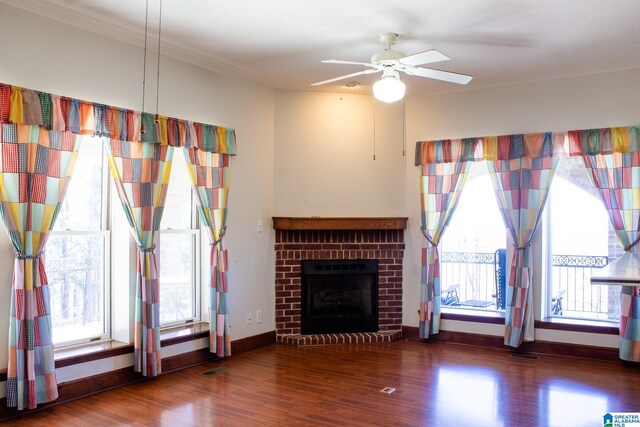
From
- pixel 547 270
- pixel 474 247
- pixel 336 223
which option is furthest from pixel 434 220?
pixel 547 270

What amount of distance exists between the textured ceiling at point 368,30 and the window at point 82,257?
3.49ft

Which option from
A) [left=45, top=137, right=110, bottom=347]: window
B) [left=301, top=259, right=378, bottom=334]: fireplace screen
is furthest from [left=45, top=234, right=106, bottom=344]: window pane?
[left=301, top=259, right=378, bottom=334]: fireplace screen

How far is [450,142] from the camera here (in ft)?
18.6

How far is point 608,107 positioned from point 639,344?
7.22 feet

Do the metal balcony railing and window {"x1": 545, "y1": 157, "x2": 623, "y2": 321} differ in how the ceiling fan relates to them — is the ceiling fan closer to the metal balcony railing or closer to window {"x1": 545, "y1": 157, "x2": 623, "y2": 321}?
window {"x1": 545, "y1": 157, "x2": 623, "y2": 321}

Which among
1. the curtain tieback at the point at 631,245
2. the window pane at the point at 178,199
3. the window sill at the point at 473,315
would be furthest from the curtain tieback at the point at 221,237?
the curtain tieback at the point at 631,245

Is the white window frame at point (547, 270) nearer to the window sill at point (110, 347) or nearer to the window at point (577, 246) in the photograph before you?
the window at point (577, 246)

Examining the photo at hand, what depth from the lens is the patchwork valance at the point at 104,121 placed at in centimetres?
337

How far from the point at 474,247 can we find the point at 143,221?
348 centimetres

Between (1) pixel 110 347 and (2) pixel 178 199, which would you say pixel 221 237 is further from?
(1) pixel 110 347

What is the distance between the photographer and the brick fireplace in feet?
18.5

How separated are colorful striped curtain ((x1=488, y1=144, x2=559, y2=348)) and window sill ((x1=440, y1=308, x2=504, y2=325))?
7.8 inches

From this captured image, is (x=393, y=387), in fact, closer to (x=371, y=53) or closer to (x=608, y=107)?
(x=371, y=53)

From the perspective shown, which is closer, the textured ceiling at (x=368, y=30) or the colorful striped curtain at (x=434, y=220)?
the textured ceiling at (x=368, y=30)
